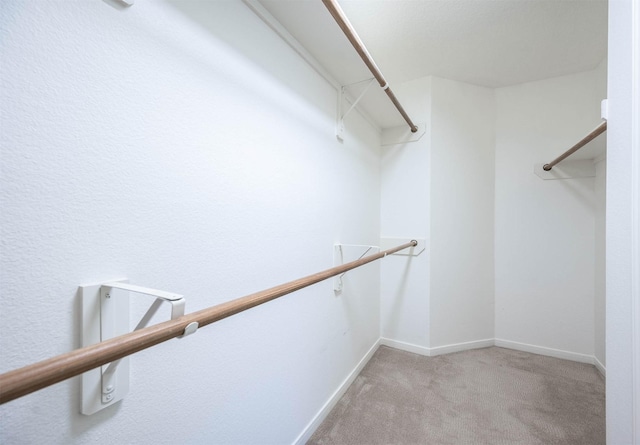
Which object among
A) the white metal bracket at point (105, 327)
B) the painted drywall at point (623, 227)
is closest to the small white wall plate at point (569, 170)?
the painted drywall at point (623, 227)

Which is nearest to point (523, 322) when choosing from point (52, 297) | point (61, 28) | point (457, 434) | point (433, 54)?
point (457, 434)

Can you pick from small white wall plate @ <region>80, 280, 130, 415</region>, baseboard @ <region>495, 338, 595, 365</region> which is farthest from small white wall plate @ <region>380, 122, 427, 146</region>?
small white wall plate @ <region>80, 280, 130, 415</region>

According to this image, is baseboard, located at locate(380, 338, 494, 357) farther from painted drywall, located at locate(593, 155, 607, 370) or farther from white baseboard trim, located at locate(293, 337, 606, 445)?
painted drywall, located at locate(593, 155, 607, 370)

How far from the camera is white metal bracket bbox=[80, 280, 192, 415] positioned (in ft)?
1.72

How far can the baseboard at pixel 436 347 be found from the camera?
2.15 m

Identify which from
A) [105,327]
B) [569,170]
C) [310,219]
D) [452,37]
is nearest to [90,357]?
[105,327]

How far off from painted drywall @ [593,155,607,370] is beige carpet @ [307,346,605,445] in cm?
19

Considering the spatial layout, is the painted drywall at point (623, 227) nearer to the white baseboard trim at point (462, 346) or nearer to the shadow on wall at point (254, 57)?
the shadow on wall at point (254, 57)

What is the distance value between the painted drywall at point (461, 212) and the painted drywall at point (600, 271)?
68cm

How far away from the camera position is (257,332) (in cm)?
98

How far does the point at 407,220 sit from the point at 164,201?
1.95m

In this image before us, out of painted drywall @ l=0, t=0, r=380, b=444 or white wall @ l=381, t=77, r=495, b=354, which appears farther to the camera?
white wall @ l=381, t=77, r=495, b=354

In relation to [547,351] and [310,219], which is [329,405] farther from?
[547,351]

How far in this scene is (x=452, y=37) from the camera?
5.63ft
